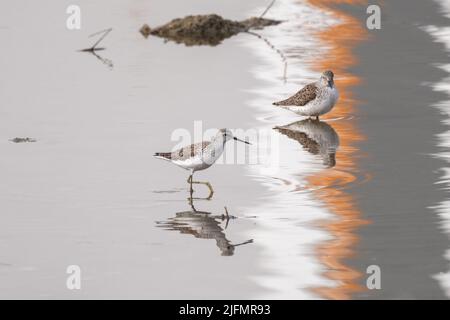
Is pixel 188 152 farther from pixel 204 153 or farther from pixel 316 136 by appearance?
pixel 316 136

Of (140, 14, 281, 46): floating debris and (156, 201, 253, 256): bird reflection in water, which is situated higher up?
(140, 14, 281, 46): floating debris

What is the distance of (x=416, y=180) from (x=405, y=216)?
6.15 feet

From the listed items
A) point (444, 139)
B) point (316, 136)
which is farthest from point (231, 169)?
point (444, 139)

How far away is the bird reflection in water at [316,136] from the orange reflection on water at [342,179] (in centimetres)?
13

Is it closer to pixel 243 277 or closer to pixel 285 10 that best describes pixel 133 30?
pixel 285 10

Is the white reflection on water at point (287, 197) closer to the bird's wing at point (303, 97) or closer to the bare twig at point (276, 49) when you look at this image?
the bare twig at point (276, 49)

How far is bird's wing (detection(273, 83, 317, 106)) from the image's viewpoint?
21688 millimetres

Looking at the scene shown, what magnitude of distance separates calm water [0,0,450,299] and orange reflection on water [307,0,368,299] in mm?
36

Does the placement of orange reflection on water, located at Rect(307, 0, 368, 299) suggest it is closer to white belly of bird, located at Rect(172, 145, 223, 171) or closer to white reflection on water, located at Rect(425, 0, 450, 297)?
white reflection on water, located at Rect(425, 0, 450, 297)

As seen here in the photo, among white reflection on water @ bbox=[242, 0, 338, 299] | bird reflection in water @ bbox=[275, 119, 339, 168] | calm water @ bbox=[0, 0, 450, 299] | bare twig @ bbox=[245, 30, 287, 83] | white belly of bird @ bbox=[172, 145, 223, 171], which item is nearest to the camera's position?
white reflection on water @ bbox=[242, 0, 338, 299]

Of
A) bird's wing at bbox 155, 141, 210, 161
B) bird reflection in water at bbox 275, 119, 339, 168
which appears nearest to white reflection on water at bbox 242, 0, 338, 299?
bird reflection in water at bbox 275, 119, 339, 168

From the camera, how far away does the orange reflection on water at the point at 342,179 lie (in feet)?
42.8

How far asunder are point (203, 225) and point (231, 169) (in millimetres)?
3146

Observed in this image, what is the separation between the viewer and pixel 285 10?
34.6 meters
